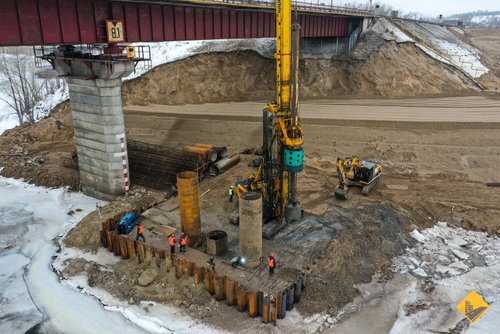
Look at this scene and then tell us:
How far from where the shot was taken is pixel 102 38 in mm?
19500

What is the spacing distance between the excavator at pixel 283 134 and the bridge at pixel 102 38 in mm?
5168

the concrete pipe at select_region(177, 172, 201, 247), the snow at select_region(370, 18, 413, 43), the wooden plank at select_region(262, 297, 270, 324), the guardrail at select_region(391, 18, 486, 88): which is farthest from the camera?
the guardrail at select_region(391, 18, 486, 88)

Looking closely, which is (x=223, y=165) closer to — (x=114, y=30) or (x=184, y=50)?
(x=114, y=30)

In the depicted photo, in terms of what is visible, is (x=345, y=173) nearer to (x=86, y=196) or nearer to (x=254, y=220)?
(x=254, y=220)

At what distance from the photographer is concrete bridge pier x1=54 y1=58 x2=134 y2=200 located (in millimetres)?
21031

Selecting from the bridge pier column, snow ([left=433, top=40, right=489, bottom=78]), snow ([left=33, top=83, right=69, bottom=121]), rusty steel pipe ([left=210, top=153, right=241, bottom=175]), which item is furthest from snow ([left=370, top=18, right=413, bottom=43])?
snow ([left=33, top=83, right=69, bottom=121])

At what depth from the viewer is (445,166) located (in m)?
25.9

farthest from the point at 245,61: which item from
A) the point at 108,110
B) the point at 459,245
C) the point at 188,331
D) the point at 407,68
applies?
the point at 188,331

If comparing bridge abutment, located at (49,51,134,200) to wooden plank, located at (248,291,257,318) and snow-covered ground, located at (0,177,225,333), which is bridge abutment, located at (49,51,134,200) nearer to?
snow-covered ground, located at (0,177,225,333)

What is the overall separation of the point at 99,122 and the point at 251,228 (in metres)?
11.7

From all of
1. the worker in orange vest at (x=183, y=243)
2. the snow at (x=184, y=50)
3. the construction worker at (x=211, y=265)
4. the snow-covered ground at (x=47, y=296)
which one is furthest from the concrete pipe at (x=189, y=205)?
the snow at (x=184, y=50)

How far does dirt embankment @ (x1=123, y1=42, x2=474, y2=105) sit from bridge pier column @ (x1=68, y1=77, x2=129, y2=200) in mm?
16954

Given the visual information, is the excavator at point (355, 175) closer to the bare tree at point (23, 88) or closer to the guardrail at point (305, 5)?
the guardrail at point (305, 5)

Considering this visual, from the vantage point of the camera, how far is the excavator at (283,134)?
1584cm
